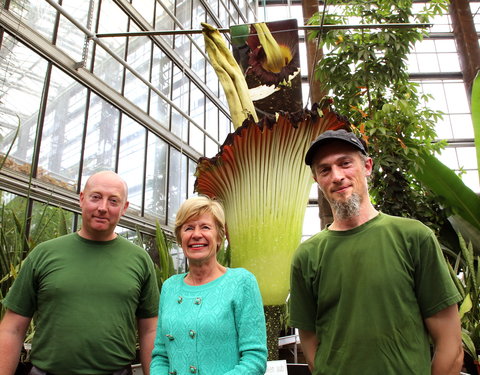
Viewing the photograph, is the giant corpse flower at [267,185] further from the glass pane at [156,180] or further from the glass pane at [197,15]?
the glass pane at [197,15]

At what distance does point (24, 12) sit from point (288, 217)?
515cm

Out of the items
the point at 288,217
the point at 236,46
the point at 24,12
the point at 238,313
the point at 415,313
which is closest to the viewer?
the point at 415,313

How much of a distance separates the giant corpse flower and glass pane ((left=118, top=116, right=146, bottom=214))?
5.28 metres

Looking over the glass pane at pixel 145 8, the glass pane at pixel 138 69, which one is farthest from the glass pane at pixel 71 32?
the glass pane at pixel 145 8

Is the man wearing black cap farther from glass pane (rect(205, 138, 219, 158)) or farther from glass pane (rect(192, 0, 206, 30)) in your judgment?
glass pane (rect(192, 0, 206, 30))

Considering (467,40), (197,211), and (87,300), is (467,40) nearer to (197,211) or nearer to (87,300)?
(197,211)

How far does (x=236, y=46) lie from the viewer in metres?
2.00

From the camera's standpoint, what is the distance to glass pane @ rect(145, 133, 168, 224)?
695 cm

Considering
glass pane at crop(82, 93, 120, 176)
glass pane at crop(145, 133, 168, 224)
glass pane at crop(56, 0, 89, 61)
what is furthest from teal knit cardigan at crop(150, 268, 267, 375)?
glass pane at crop(145, 133, 168, 224)

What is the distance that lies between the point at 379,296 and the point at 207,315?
0.43 meters

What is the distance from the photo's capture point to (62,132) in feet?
17.2

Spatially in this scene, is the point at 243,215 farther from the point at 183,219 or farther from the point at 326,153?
the point at 326,153

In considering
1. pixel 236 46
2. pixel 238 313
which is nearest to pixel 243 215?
pixel 238 313

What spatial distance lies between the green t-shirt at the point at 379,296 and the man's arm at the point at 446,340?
2 centimetres
